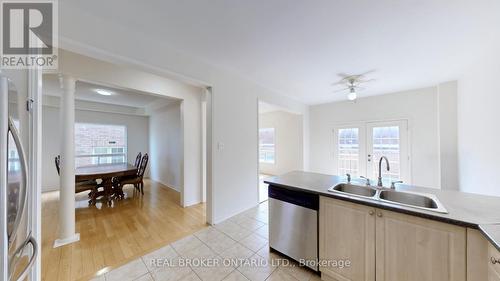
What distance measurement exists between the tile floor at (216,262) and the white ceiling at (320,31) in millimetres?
2530

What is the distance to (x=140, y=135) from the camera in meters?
6.31

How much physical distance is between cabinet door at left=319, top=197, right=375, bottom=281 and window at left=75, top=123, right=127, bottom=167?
6695 mm

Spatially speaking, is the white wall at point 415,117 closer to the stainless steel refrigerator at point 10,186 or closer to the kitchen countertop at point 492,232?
the kitchen countertop at point 492,232

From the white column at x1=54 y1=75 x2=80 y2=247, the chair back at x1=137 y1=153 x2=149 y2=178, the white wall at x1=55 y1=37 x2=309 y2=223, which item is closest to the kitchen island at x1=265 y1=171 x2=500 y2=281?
the white wall at x1=55 y1=37 x2=309 y2=223

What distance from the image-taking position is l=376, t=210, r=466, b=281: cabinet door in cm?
110

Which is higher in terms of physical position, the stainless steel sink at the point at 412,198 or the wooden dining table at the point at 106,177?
the stainless steel sink at the point at 412,198

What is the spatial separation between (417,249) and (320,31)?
2092 millimetres

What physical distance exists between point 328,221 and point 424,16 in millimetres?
2122

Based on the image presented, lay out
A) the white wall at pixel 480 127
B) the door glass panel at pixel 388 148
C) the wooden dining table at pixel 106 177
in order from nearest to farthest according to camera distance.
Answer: the white wall at pixel 480 127 → the wooden dining table at pixel 106 177 → the door glass panel at pixel 388 148

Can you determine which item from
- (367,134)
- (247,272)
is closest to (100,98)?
(247,272)

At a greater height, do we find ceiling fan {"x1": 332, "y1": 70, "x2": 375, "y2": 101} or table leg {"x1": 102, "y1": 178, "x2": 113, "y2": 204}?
ceiling fan {"x1": 332, "y1": 70, "x2": 375, "y2": 101}

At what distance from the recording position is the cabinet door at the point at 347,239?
141 centimetres

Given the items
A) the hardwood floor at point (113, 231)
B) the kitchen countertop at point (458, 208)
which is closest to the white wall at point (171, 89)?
the hardwood floor at point (113, 231)

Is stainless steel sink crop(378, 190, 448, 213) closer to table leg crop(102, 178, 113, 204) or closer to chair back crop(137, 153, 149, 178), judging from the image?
chair back crop(137, 153, 149, 178)
